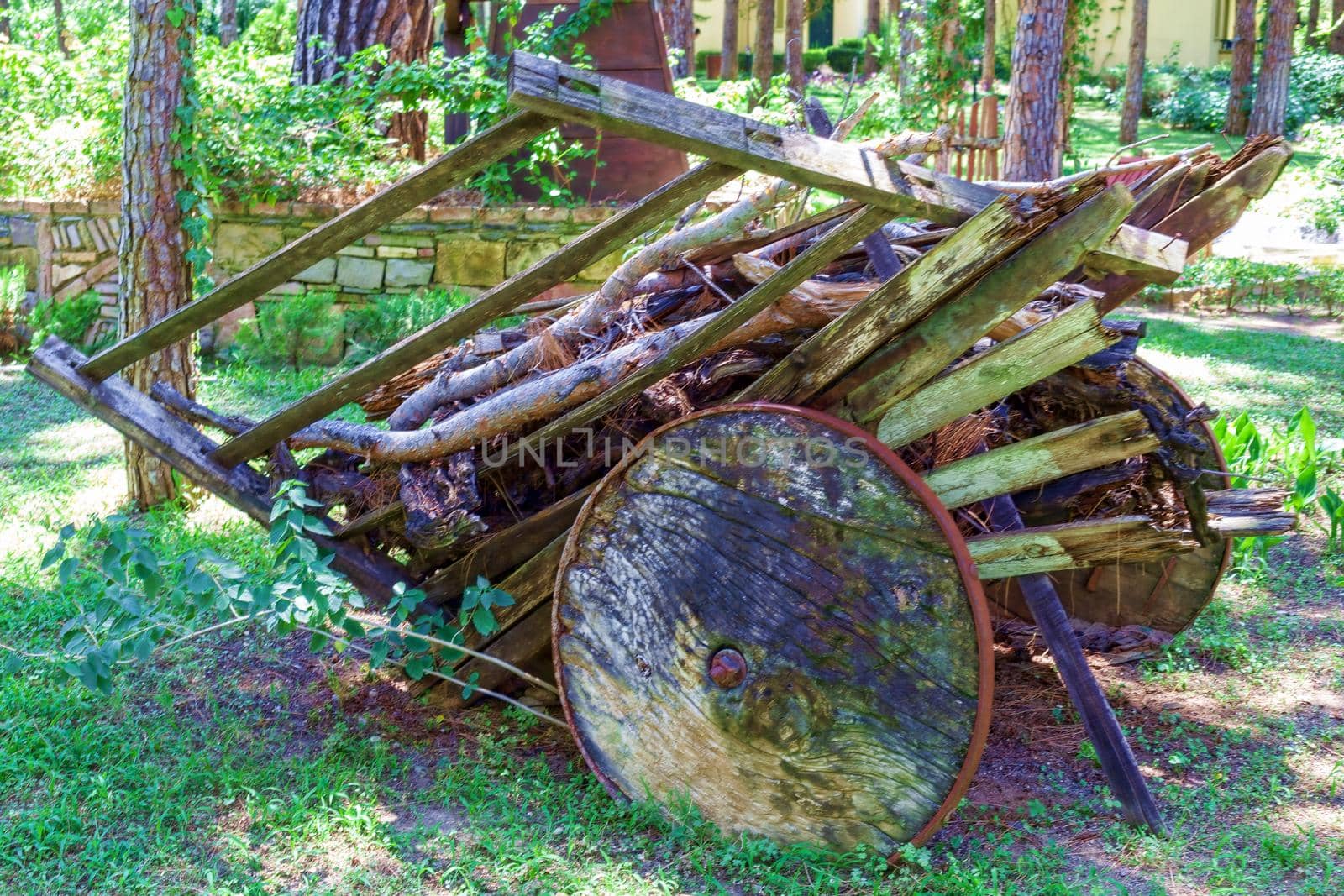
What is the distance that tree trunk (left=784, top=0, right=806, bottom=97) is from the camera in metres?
→ 14.6

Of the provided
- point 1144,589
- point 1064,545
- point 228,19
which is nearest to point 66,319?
point 1144,589

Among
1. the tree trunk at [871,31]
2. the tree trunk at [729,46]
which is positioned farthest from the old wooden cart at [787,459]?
the tree trunk at [871,31]

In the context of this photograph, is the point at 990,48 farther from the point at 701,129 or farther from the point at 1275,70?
the point at 701,129

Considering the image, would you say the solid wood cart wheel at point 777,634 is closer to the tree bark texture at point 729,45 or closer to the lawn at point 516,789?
the lawn at point 516,789

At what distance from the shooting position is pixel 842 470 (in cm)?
264

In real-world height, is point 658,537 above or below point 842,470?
below

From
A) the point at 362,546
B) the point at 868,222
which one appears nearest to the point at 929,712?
the point at 868,222


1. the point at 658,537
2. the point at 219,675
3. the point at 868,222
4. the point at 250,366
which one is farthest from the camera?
the point at 250,366

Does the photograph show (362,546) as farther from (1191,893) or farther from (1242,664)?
(1242,664)

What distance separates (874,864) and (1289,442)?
159 inches

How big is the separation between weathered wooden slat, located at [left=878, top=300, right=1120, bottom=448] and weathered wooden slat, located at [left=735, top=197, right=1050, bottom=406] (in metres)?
0.18

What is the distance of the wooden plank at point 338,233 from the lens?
2.71 meters

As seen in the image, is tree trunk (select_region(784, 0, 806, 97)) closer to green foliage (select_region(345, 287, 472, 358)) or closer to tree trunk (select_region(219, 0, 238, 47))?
green foliage (select_region(345, 287, 472, 358))

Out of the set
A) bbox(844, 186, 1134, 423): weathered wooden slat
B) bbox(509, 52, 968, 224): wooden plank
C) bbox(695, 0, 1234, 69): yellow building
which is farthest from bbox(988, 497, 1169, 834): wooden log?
bbox(695, 0, 1234, 69): yellow building
